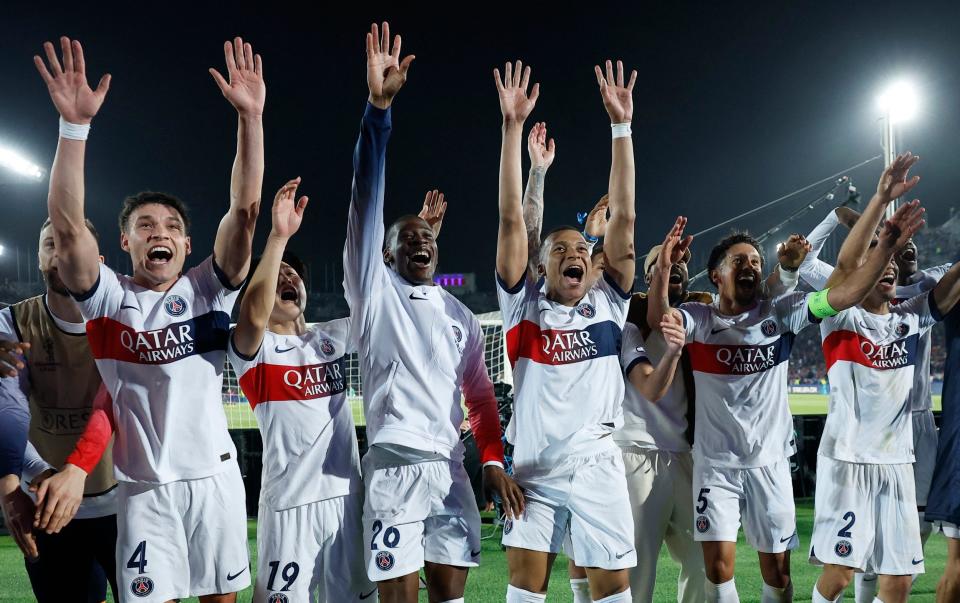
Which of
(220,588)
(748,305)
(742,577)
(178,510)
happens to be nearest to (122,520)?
(178,510)

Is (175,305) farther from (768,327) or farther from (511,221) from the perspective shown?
(768,327)

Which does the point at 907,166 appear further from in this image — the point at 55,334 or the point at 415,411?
the point at 55,334

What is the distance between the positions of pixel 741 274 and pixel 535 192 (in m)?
1.31

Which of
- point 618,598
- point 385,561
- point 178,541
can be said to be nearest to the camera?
point 178,541

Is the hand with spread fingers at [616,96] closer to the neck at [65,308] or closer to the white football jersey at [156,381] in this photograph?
the white football jersey at [156,381]

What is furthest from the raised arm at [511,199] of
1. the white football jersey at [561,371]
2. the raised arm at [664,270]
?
the raised arm at [664,270]

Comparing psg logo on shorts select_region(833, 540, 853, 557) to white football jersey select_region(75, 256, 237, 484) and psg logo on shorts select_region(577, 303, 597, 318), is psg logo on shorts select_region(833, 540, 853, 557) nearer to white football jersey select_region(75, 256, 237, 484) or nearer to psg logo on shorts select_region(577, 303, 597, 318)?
psg logo on shorts select_region(577, 303, 597, 318)

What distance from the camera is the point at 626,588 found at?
366 cm

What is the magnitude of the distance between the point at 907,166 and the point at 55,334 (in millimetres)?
4481

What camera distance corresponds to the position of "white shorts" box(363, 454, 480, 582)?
11.1 feet

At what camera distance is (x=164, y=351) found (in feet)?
10.3

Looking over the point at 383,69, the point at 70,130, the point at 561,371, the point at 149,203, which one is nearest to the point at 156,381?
the point at 149,203

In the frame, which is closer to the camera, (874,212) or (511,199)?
(511,199)

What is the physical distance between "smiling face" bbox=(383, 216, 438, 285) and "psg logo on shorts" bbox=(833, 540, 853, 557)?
284 centimetres
